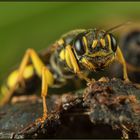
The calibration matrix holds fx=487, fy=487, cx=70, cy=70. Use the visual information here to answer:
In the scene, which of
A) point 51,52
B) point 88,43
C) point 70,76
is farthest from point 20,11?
point 88,43

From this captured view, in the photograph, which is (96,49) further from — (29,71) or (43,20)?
(43,20)

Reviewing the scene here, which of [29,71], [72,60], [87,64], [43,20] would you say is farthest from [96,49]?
[43,20]

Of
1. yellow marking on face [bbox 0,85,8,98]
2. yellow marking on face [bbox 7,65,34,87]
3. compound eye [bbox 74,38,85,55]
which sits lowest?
yellow marking on face [bbox 0,85,8,98]

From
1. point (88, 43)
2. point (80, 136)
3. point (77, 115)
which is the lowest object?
point (80, 136)

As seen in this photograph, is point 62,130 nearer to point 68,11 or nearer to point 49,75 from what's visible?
point 49,75

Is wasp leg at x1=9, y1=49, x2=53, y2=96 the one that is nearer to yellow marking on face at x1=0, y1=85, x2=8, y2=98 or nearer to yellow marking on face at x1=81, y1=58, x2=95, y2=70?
yellow marking on face at x1=0, y1=85, x2=8, y2=98

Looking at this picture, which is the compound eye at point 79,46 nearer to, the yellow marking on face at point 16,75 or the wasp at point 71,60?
the wasp at point 71,60

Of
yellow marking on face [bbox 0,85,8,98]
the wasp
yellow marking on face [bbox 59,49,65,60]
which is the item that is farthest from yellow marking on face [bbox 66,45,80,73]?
yellow marking on face [bbox 0,85,8,98]
